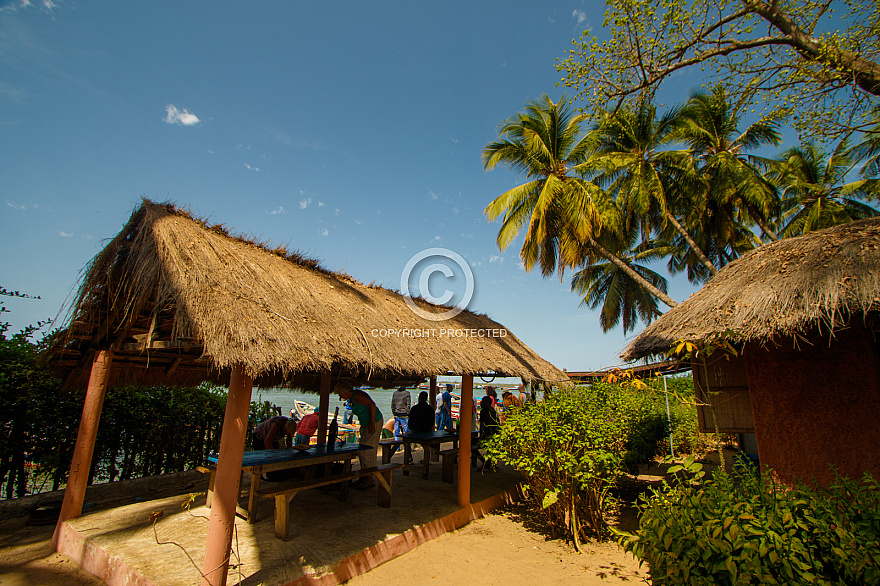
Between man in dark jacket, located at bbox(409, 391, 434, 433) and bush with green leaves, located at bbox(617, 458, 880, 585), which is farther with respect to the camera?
man in dark jacket, located at bbox(409, 391, 434, 433)

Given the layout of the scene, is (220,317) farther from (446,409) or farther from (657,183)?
(657,183)

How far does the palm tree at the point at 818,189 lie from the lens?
45.6 feet

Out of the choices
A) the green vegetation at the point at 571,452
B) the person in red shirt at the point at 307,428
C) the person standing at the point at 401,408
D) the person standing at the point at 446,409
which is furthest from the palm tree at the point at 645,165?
the person in red shirt at the point at 307,428

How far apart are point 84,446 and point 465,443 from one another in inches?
197

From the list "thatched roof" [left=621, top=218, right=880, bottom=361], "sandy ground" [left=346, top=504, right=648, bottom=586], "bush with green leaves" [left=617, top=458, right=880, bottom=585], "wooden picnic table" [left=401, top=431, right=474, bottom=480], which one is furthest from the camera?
"wooden picnic table" [left=401, top=431, right=474, bottom=480]

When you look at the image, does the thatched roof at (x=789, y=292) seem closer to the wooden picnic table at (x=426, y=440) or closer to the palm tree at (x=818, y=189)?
the wooden picnic table at (x=426, y=440)

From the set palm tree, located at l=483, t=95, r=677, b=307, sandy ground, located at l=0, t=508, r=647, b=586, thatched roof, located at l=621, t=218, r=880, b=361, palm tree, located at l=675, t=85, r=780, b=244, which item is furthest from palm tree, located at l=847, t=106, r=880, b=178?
sandy ground, located at l=0, t=508, r=647, b=586

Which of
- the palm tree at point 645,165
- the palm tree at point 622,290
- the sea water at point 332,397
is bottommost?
the sea water at point 332,397

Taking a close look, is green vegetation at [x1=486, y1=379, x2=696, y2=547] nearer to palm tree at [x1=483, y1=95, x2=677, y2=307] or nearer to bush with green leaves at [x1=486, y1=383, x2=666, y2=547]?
bush with green leaves at [x1=486, y1=383, x2=666, y2=547]

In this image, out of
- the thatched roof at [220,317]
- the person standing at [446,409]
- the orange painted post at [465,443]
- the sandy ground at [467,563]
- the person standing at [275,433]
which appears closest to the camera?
the thatched roof at [220,317]

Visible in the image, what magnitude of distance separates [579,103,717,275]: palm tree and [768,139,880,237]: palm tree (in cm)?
378

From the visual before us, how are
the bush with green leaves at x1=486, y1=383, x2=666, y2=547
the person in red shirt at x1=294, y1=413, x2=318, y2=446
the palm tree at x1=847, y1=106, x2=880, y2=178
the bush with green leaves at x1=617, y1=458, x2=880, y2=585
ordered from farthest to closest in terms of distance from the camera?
the palm tree at x1=847, y1=106, x2=880, y2=178, the person in red shirt at x1=294, y1=413, x2=318, y2=446, the bush with green leaves at x1=486, y1=383, x2=666, y2=547, the bush with green leaves at x1=617, y1=458, x2=880, y2=585

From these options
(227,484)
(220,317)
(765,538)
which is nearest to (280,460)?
(227,484)

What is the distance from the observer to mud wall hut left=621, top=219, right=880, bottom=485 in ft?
12.5
